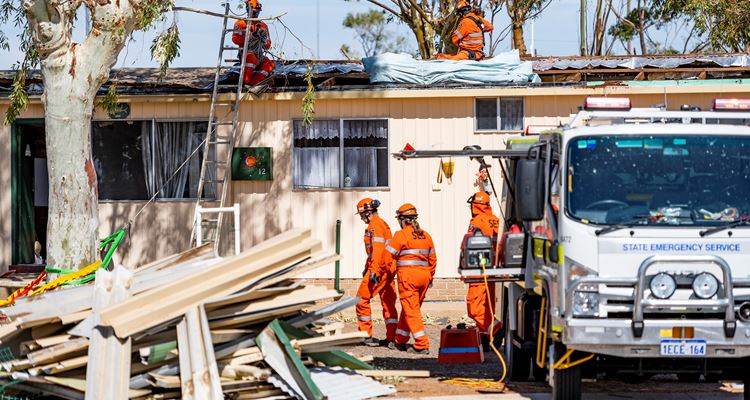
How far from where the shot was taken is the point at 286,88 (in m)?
18.5

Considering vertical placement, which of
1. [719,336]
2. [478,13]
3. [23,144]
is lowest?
[719,336]

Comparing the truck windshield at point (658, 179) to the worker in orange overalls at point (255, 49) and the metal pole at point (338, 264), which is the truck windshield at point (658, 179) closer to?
the metal pole at point (338, 264)

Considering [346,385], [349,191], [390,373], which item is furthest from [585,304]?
[349,191]

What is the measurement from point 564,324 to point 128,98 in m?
11.2

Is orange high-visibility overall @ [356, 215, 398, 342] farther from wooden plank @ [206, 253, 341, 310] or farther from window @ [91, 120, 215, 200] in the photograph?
window @ [91, 120, 215, 200]

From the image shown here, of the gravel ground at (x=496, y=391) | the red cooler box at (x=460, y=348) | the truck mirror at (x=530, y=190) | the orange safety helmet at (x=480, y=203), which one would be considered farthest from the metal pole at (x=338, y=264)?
the truck mirror at (x=530, y=190)

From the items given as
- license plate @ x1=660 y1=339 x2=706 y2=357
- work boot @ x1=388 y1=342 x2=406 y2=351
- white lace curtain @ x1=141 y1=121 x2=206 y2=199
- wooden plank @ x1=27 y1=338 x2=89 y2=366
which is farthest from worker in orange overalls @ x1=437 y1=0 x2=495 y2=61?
wooden plank @ x1=27 y1=338 x2=89 y2=366

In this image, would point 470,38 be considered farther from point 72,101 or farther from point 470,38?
point 72,101

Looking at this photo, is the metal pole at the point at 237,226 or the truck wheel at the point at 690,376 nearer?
the truck wheel at the point at 690,376

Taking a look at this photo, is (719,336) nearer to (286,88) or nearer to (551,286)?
(551,286)

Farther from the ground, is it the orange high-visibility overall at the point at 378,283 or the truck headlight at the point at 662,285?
the truck headlight at the point at 662,285

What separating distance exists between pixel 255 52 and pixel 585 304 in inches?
427

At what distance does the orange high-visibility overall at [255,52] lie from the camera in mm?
18688

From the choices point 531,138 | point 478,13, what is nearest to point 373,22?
point 478,13
